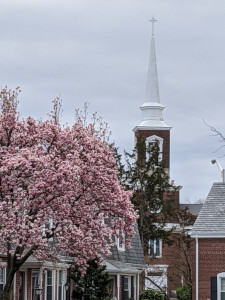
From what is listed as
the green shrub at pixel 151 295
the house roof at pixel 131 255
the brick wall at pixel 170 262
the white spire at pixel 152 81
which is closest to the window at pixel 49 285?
the house roof at pixel 131 255

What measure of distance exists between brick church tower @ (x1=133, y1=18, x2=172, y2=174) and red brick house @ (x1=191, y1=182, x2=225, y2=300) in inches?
1518

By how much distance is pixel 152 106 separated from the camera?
8012cm

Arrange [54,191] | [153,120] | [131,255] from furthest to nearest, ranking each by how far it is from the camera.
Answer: [153,120] < [131,255] < [54,191]

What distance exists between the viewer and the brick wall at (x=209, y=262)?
4047 centimetres

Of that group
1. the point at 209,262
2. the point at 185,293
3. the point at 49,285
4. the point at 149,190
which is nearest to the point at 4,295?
the point at 49,285

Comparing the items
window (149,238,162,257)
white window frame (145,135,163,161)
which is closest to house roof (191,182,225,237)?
window (149,238,162,257)

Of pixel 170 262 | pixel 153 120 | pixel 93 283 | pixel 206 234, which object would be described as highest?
pixel 153 120

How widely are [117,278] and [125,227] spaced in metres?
13.6

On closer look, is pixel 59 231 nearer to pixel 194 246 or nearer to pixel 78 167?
pixel 78 167

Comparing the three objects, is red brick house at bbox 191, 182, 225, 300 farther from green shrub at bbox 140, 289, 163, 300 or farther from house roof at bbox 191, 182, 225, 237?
green shrub at bbox 140, 289, 163, 300

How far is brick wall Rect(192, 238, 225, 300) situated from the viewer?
4047cm

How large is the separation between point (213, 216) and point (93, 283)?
6653 millimetres

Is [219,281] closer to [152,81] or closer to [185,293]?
[185,293]

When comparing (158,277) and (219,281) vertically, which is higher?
(158,277)
